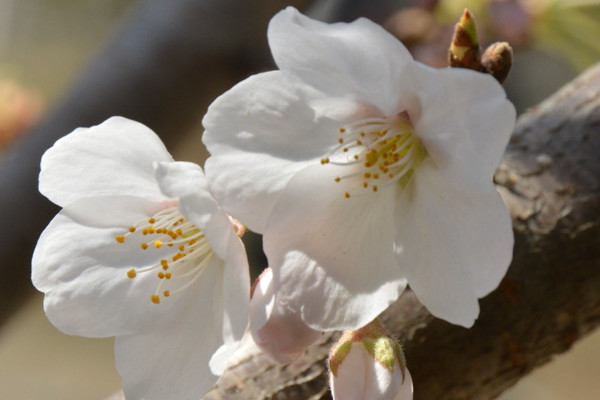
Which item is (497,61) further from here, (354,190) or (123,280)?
(123,280)

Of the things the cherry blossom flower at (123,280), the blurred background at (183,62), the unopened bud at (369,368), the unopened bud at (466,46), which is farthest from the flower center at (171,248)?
the blurred background at (183,62)

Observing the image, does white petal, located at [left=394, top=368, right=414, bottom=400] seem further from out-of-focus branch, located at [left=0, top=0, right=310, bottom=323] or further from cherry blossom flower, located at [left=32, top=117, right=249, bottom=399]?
out-of-focus branch, located at [left=0, top=0, right=310, bottom=323]

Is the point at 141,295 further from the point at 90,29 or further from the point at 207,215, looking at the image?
the point at 90,29

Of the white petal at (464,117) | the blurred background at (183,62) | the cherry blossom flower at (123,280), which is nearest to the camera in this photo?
the white petal at (464,117)

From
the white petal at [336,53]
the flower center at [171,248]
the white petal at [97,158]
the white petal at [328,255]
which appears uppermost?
the white petal at [336,53]

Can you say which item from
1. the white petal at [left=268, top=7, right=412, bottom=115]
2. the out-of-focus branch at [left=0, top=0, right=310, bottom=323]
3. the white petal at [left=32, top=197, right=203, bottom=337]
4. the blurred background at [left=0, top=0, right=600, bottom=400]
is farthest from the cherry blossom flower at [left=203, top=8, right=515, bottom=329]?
the out-of-focus branch at [left=0, top=0, right=310, bottom=323]

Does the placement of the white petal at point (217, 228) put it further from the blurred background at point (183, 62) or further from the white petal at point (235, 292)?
the blurred background at point (183, 62)

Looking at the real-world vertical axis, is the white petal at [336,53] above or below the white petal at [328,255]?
above
